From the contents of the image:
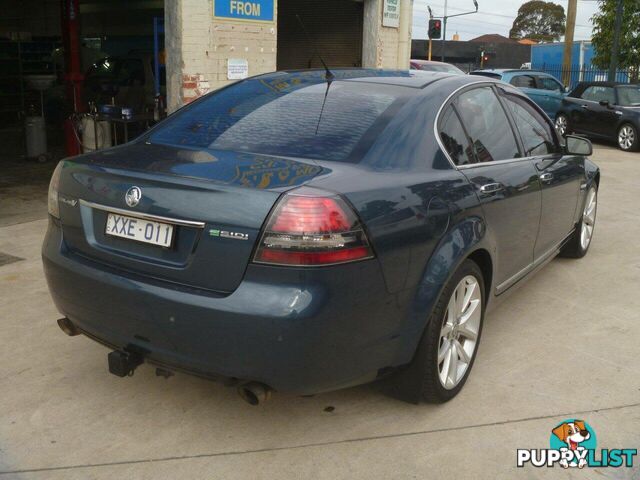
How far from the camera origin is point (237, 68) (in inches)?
354

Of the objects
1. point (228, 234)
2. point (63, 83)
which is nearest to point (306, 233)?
point (228, 234)

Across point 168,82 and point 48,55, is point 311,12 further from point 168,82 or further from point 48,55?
point 48,55

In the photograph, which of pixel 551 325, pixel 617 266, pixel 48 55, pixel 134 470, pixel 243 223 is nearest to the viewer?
pixel 243 223

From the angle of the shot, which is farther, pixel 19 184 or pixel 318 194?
pixel 19 184

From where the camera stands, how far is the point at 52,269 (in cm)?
311

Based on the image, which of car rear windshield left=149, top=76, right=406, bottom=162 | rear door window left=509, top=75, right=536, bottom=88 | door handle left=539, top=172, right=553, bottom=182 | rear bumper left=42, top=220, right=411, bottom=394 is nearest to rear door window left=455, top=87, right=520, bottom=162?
door handle left=539, top=172, right=553, bottom=182

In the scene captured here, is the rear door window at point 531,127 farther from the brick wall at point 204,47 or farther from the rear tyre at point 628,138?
the rear tyre at point 628,138

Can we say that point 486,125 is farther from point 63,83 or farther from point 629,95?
point 63,83

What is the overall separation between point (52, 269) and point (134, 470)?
970 mm

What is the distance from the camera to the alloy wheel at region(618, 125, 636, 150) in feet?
45.9

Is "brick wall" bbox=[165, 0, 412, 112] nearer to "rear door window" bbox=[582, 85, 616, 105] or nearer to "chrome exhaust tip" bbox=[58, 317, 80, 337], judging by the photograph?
"chrome exhaust tip" bbox=[58, 317, 80, 337]

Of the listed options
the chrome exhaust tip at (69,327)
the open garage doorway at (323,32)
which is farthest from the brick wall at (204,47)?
the chrome exhaust tip at (69,327)

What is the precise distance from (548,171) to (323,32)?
376 inches

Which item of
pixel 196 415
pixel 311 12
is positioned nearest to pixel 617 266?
pixel 196 415
